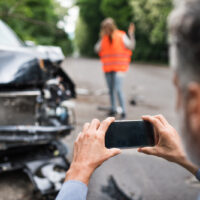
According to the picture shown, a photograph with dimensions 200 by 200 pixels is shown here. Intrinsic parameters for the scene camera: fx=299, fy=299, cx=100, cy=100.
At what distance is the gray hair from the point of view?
0.63 metres

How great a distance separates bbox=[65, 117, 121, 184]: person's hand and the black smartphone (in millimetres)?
57

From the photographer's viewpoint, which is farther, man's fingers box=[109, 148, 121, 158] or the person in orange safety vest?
the person in orange safety vest

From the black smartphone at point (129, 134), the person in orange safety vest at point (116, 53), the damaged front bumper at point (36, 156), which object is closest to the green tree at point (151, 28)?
the person in orange safety vest at point (116, 53)

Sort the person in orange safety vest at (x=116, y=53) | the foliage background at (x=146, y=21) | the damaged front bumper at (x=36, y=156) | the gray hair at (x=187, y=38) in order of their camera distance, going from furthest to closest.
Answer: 1. the foliage background at (x=146, y=21)
2. the person in orange safety vest at (x=116, y=53)
3. the damaged front bumper at (x=36, y=156)
4. the gray hair at (x=187, y=38)

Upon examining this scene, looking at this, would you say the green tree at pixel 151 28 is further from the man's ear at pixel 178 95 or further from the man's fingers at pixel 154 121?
the man's ear at pixel 178 95

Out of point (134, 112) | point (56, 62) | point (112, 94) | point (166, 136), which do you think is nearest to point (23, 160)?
point (56, 62)

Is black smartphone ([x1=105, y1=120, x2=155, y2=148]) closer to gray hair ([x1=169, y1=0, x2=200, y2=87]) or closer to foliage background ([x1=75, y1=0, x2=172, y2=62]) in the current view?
gray hair ([x1=169, y1=0, x2=200, y2=87])

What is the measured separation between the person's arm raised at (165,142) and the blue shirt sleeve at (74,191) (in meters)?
0.33

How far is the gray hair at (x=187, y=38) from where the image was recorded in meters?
0.63

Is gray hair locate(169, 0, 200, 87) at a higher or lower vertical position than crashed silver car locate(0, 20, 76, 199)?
higher

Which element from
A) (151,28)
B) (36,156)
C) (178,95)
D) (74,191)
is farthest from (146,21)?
(178,95)

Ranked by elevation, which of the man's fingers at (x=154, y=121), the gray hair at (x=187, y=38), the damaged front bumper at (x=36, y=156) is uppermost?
the gray hair at (x=187, y=38)

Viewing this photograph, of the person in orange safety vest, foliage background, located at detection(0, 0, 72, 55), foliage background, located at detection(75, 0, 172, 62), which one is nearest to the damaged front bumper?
the person in orange safety vest

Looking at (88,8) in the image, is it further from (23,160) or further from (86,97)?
(23,160)
